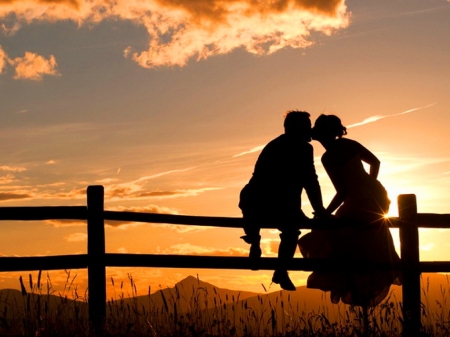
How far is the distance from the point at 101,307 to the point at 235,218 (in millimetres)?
1768

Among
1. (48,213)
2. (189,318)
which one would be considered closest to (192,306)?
(189,318)

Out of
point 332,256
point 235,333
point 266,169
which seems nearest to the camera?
point 235,333

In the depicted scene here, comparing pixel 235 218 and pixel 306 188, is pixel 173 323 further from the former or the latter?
pixel 306 188

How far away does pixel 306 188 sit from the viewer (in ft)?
23.9

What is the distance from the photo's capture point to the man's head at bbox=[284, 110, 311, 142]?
7145 mm

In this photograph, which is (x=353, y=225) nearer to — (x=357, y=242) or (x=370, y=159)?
(x=357, y=242)

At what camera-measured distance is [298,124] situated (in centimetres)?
714

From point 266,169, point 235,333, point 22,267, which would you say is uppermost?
point 266,169

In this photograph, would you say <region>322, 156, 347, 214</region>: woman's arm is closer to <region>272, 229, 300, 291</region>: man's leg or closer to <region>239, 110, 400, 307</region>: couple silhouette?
<region>239, 110, 400, 307</region>: couple silhouette

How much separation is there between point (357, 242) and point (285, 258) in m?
1.03

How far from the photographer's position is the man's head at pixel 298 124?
23.4 ft

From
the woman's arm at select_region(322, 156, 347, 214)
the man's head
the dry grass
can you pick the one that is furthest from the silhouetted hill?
the man's head

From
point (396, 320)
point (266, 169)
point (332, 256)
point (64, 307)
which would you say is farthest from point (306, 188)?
point (64, 307)

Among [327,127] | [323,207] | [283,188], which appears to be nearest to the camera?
[283,188]
